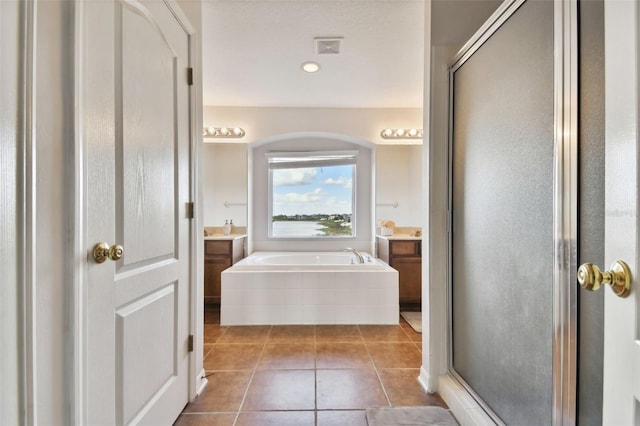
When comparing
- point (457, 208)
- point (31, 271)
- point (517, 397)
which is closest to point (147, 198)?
point (31, 271)

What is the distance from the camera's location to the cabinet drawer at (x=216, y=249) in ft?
11.1

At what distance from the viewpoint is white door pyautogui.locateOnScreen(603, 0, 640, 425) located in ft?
1.77

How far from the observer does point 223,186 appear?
3977 mm

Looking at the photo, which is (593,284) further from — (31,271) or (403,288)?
(403,288)

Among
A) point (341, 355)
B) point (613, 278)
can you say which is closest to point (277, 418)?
point (341, 355)

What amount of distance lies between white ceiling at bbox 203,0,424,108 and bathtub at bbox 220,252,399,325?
6.39 ft

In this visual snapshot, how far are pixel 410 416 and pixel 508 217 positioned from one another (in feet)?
3.72

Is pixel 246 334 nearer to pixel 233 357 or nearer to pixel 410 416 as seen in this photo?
pixel 233 357

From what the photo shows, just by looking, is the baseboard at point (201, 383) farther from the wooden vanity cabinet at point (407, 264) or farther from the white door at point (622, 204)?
the wooden vanity cabinet at point (407, 264)

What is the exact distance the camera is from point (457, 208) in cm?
165

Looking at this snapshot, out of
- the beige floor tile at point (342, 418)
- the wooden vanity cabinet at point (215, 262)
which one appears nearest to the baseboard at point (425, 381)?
the beige floor tile at point (342, 418)

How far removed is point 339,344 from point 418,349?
63cm

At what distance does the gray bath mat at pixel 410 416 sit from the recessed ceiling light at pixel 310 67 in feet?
8.85

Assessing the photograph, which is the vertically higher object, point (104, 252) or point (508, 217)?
point (508, 217)
